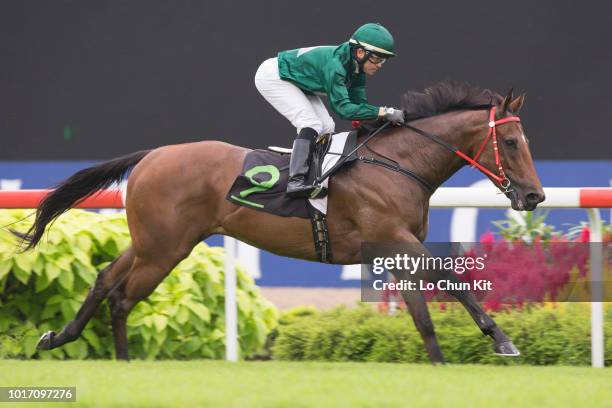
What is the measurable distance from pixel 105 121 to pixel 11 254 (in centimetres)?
269

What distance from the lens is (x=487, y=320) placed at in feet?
18.0

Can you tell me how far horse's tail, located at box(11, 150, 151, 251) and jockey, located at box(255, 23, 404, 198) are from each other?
896 millimetres

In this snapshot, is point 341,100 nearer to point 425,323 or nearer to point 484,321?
point 425,323

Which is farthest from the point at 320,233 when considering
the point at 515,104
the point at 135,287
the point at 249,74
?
the point at 249,74

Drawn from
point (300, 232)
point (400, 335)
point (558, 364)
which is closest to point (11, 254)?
point (300, 232)

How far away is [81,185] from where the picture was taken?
6277mm

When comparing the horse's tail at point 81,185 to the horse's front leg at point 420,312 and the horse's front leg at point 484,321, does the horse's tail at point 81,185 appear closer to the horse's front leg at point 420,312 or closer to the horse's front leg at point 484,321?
the horse's front leg at point 420,312

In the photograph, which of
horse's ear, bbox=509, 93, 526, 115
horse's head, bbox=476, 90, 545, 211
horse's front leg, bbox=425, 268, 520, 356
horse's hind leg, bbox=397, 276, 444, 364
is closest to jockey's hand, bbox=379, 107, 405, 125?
horse's head, bbox=476, 90, 545, 211

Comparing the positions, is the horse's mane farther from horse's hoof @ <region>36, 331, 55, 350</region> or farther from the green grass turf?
horse's hoof @ <region>36, 331, 55, 350</region>

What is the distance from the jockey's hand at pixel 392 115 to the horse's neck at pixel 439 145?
0.39 ft

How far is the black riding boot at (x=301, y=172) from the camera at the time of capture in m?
5.67

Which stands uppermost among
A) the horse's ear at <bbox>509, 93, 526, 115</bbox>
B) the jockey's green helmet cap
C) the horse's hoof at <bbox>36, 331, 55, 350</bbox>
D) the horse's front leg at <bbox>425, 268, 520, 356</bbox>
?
the jockey's green helmet cap

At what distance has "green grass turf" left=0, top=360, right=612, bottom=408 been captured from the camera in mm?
4223

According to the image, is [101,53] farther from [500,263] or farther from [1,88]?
[500,263]
